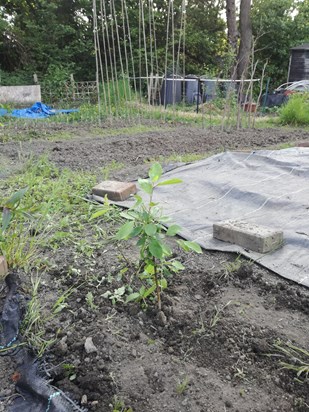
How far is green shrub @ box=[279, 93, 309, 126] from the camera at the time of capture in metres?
8.16

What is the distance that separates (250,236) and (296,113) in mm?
6610

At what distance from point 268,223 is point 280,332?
4.23 feet

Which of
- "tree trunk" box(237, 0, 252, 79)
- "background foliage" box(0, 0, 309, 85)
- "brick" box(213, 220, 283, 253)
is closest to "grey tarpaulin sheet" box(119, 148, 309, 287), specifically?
"brick" box(213, 220, 283, 253)

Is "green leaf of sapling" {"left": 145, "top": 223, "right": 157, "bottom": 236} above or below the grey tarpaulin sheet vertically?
above

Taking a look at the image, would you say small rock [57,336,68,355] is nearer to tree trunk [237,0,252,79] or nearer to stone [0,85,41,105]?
stone [0,85,41,105]

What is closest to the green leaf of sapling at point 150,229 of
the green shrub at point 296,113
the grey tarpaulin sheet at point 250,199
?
the grey tarpaulin sheet at point 250,199

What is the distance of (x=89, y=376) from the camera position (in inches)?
55.0

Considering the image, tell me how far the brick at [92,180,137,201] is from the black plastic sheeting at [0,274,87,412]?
5.47ft

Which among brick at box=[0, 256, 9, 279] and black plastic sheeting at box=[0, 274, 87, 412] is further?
brick at box=[0, 256, 9, 279]

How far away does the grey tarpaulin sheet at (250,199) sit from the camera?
2393 mm

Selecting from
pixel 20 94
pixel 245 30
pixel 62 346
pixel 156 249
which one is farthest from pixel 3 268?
pixel 245 30

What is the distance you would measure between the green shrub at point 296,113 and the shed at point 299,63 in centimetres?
573

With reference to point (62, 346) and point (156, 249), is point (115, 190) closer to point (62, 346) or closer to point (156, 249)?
point (156, 249)

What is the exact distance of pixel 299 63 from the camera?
13.4 metres
